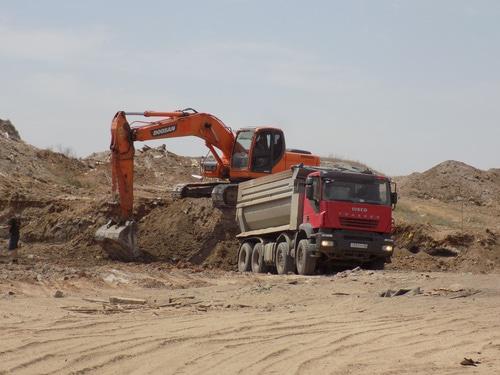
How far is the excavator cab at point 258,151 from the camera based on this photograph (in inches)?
1133

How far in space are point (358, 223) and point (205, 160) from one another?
8.83 meters

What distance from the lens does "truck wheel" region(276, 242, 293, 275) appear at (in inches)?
957

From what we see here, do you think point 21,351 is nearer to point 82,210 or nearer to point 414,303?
point 414,303

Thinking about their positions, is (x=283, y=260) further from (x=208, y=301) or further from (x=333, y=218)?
(x=208, y=301)

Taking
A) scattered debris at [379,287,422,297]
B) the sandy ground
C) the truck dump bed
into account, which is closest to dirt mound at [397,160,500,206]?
the truck dump bed

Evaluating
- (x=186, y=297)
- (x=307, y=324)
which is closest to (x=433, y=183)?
(x=186, y=297)

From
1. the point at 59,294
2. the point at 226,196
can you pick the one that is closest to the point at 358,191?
the point at 226,196

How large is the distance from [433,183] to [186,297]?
3425 cm

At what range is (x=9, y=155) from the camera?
38281 millimetres

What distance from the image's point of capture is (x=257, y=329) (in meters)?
11.0

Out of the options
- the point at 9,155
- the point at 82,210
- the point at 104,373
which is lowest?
the point at 104,373

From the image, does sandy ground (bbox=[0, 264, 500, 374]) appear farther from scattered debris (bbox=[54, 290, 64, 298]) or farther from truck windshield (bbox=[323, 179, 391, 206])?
truck windshield (bbox=[323, 179, 391, 206])

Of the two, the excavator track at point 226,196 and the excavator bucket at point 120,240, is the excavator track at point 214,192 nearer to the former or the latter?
the excavator track at point 226,196

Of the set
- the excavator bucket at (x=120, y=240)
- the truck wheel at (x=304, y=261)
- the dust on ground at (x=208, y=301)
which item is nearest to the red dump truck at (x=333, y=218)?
the truck wheel at (x=304, y=261)
